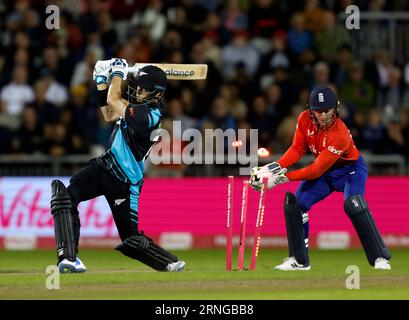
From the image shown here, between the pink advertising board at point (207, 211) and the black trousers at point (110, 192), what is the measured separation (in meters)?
5.60

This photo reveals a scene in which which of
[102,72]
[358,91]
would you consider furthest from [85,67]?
[102,72]

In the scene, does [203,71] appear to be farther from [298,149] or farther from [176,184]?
[176,184]

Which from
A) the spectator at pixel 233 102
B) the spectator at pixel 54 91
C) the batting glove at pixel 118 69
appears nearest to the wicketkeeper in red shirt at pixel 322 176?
the batting glove at pixel 118 69

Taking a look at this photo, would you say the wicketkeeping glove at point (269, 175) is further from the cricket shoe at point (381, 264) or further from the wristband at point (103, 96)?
the wristband at point (103, 96)

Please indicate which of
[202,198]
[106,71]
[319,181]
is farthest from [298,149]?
[202,198]

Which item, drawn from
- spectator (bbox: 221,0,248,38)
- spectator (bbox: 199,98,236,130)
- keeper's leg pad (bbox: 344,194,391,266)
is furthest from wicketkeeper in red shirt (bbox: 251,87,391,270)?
spectator (bbox: 221,0,248,38)

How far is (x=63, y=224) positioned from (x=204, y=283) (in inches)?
68.5

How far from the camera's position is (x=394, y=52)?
74.1 feet

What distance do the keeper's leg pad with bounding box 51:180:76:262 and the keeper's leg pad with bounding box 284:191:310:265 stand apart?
249cm

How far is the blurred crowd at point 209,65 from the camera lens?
2069 cm

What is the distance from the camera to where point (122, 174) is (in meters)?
13.9

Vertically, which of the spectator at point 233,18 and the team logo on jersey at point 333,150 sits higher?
the spectator at point 233,18

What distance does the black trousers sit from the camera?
13898mm

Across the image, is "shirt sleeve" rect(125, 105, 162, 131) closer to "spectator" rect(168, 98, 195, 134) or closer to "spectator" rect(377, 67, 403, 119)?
"spectator" rect(168, 98, 195, 134)
